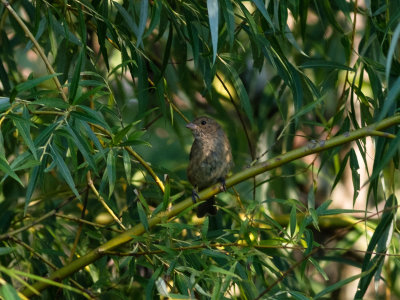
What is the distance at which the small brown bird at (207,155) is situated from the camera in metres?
4.72

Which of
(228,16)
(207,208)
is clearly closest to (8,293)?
(228,16)

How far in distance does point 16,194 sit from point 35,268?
0.53 m

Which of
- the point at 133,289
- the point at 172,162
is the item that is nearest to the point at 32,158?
the point at 133,289

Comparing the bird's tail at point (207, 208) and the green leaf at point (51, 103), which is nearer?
the green leaf at point (51, 103)

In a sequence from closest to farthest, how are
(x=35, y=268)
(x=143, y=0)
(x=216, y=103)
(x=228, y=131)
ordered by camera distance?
(x=143, y=0) → (x=35, y=268) → (x=216, y=103) → (x=228, y=131)

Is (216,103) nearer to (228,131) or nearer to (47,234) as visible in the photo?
(228,131)

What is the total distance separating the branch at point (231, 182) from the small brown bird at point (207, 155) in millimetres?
1563

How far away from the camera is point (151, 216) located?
3.07 meters

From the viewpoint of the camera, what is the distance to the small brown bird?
4.72 meters

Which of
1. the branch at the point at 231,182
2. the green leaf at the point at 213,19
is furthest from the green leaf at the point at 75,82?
the branch at the point at 231,182

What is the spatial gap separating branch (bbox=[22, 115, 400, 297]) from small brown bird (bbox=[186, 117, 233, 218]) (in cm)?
156

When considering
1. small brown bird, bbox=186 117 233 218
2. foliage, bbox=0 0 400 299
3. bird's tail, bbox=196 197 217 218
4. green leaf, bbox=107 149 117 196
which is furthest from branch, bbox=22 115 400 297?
small brown bird, bbox=186 117 233 218

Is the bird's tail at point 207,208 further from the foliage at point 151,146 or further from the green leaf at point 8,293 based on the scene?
the green leaf at point 8,293

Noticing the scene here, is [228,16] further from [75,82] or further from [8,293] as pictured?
[8,293]
